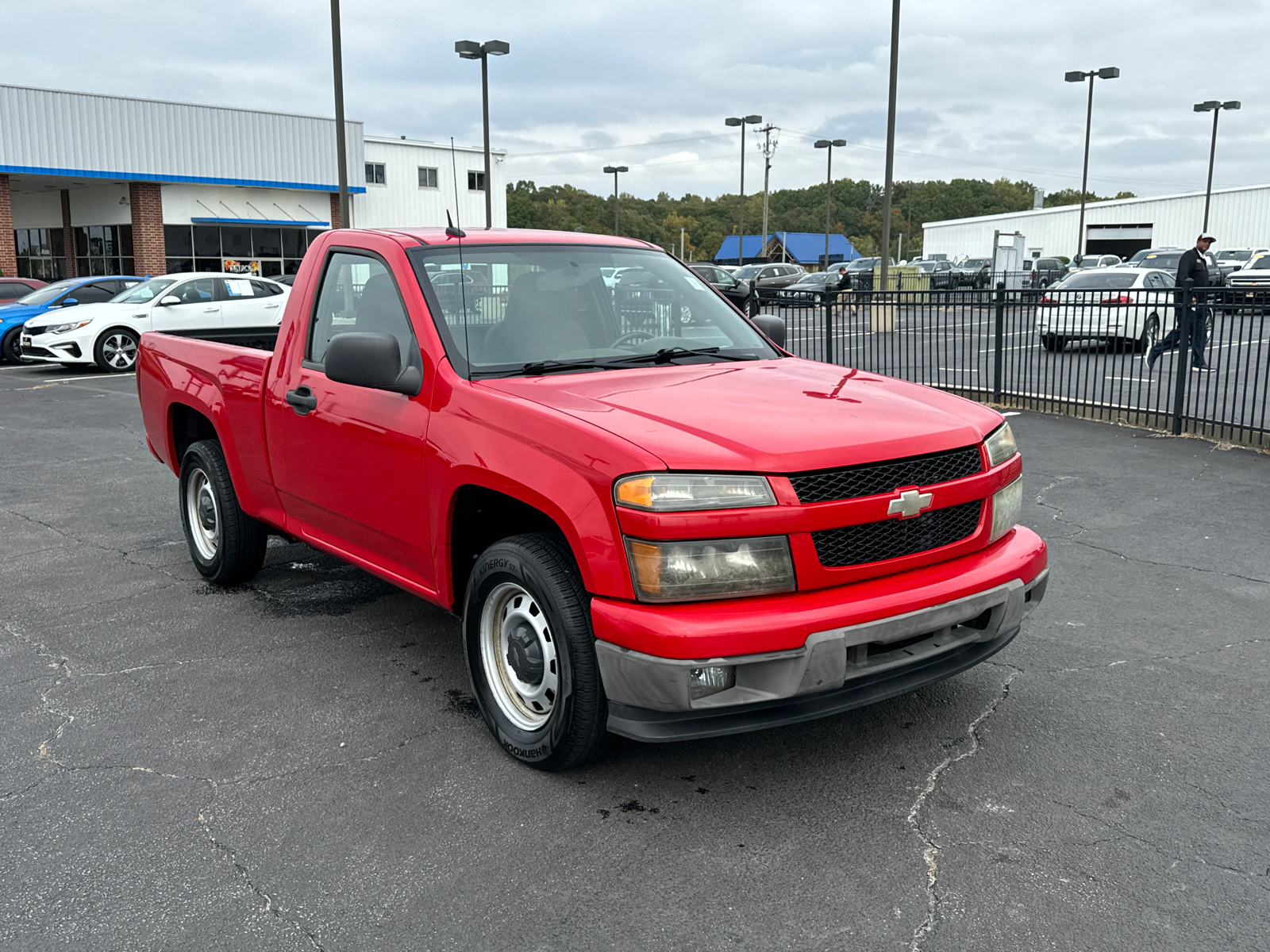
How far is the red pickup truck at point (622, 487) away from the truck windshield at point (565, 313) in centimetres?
1

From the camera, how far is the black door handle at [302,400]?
4.54m

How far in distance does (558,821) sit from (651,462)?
3.87 ft

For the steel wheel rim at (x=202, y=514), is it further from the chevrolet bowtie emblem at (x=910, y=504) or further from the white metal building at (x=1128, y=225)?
the white metal building at (x=1128, y=225)

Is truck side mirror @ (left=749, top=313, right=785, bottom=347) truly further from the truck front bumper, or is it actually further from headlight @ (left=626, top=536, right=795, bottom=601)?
headlight @ (left=626, top=536, right=795, bottom=601)

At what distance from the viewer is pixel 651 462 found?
122 inches

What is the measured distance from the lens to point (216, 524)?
5727 millimetres

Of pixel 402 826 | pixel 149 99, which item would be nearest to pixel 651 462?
pixel 402 826

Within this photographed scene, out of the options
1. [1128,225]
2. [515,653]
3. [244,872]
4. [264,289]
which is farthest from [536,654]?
[1128,225]

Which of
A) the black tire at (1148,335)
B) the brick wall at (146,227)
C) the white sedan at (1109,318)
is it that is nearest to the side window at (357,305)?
the white sedan at (1109,318)

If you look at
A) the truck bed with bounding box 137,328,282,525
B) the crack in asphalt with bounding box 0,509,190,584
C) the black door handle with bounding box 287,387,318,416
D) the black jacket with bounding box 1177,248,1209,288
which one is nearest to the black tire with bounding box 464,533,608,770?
the black door handle with bounding box 287,387,318,416

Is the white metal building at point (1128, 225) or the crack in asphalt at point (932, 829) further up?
the white metal building at point (1128, 225)

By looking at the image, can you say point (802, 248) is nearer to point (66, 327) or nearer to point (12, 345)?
point (12, 345)

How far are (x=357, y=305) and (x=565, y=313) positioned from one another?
929 mm

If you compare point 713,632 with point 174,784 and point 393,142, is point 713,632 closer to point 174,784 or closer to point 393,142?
point 174,784
